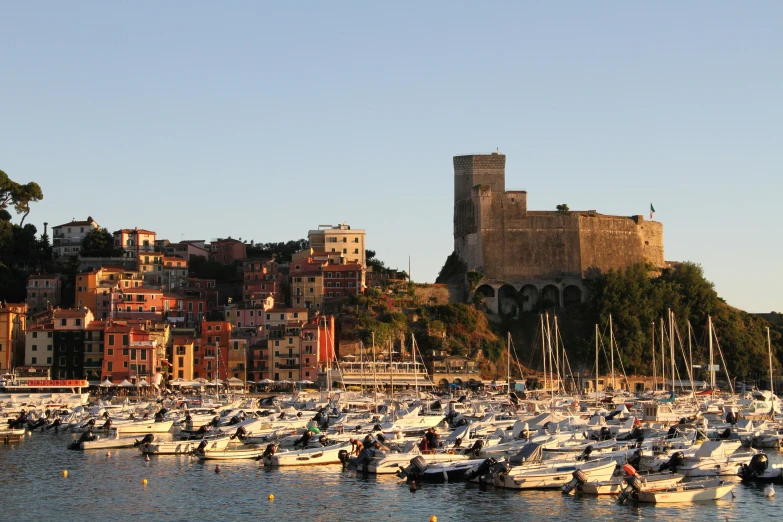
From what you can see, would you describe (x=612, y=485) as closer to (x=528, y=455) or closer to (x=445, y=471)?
(x=528, y=455)

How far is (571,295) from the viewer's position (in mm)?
94688

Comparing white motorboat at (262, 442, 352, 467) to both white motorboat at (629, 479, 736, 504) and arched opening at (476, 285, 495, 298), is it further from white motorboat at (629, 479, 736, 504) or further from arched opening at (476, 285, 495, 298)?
arched opening at (476, 285, 495, 298)

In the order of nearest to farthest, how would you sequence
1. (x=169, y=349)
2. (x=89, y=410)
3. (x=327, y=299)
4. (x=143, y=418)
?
(x=143, y=418) → (x=89, y=410) → (x=169, y=349) → (x=327, y=299)

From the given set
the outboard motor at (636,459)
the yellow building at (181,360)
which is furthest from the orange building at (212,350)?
the outboard motor at (636,459)

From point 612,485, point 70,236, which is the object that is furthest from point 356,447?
point 70,236

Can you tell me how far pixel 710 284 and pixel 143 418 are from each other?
52083 mm

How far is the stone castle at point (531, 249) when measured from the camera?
93.9 metres

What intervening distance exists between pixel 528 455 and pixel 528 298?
5452cm

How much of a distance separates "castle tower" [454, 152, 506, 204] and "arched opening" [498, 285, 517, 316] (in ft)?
27.4

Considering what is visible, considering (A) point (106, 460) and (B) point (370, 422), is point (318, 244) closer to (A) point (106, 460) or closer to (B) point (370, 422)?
(B) point (370, 422)

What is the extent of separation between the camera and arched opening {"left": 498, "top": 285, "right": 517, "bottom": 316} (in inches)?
3688

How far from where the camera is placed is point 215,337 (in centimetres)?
8400

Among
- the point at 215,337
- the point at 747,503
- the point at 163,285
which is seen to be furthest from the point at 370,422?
the point at 163,285

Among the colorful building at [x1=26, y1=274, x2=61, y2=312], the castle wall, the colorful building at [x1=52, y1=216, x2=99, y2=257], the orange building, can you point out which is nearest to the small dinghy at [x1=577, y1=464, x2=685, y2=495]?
the orange building
